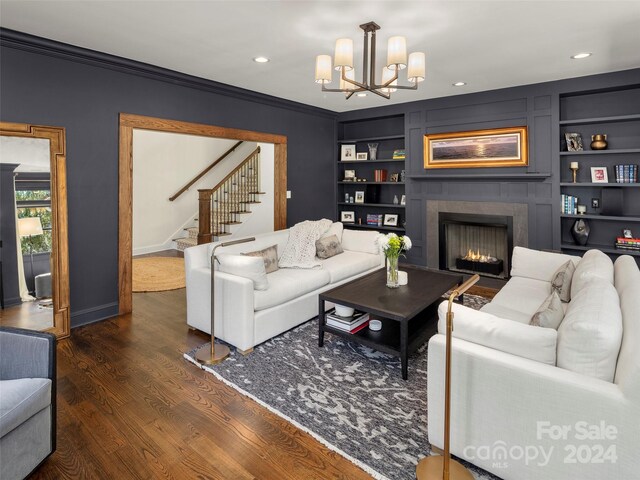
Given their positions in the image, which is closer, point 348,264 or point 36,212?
point 36,212

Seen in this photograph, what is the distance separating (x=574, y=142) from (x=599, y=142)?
260mm

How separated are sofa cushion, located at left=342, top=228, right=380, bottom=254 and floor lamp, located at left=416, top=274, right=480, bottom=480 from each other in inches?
124

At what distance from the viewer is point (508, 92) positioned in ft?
16.3

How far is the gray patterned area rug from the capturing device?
200cm

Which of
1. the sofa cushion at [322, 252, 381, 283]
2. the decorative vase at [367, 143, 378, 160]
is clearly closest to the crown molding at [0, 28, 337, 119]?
the decorative vase at [367, 143, 378, 160]

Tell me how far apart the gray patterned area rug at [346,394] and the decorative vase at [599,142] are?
340 cm

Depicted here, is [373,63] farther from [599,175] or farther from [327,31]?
[599,175]

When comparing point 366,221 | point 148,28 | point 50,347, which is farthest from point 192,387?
point 366,221

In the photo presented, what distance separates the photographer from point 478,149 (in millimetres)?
5293

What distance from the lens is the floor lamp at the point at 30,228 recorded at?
324 cm

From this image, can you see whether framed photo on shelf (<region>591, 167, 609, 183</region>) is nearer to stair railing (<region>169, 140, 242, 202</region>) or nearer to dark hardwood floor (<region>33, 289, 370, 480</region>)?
dark hardwood floor (<region>33, 289, 370, 480</region>)

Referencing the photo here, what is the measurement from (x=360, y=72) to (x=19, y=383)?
13.0ft

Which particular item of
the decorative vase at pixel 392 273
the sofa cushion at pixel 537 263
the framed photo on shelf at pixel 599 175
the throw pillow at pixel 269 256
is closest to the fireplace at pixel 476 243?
the framed photo on shelf at pixel 599 175

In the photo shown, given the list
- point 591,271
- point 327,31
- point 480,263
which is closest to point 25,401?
point 327,31
